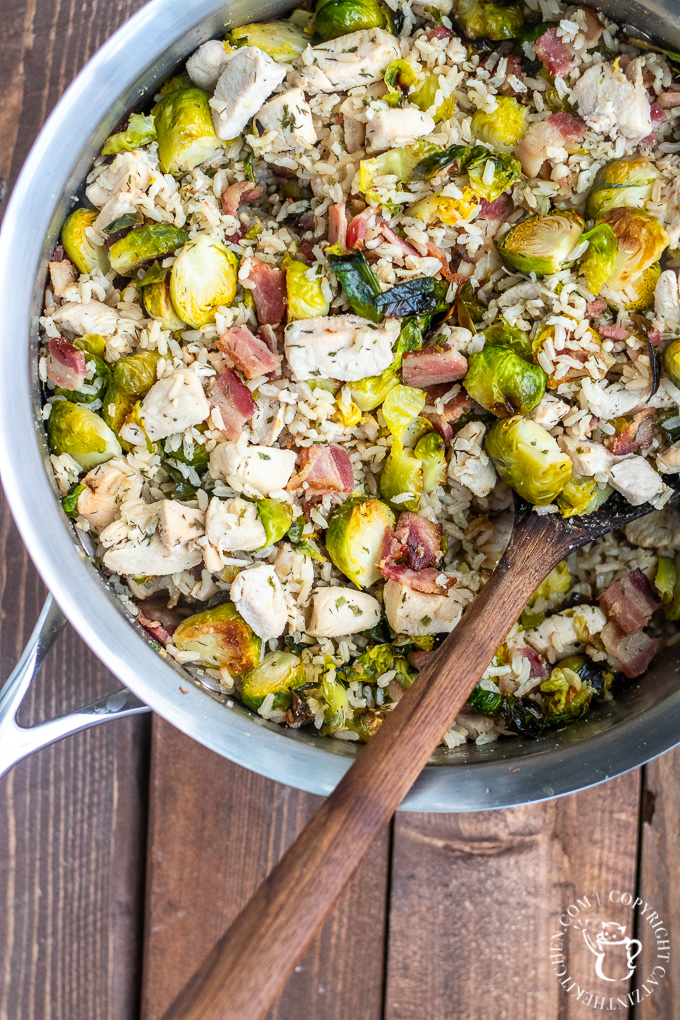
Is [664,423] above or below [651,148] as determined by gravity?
below

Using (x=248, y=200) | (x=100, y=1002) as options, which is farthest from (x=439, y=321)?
(x=100, y=1002)

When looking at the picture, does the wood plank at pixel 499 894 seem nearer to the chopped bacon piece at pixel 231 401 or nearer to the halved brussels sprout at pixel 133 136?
the chopped bacon piece at pixel 231 401

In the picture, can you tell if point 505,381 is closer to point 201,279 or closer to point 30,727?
point 201,279

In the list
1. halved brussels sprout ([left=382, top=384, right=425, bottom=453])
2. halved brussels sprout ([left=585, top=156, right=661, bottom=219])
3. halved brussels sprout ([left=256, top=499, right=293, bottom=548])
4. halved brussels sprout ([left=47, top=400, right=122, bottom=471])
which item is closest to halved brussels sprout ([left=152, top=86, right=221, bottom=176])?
halved brussels sprout ([left=47, top=400, right=122, bottom=471])

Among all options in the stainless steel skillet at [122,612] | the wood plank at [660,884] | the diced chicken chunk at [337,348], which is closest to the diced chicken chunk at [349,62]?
the stainless steel skillet at [122,612]

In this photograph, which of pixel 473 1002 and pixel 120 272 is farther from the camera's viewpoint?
pixel 473 1002

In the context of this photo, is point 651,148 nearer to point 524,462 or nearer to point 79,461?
point 524,462

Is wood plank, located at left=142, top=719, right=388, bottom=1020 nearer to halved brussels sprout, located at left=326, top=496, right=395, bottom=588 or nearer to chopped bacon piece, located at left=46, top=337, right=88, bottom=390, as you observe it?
halved brussels sprout, located at left=326, top=496, right=395, bottom=588

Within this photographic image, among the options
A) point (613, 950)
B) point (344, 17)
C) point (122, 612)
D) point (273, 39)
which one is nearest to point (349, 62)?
point (344, 17)
